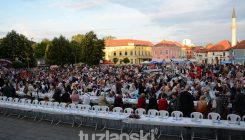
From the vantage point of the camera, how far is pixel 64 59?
227 feet

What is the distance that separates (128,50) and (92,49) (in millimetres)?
43774

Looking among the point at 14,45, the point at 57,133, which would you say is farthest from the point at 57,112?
the point at 14,45

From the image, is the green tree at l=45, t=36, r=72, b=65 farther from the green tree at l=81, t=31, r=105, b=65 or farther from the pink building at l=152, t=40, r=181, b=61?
the pink building at l=152, t=40, r=181, b=61

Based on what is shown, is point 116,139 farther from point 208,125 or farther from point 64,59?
point 64,59

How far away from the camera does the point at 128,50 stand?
110562mm

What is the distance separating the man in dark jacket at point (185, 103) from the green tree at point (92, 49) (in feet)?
184

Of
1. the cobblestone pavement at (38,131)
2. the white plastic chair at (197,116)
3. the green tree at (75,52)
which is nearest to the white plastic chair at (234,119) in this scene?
the cobblestone pavement at (38,131)

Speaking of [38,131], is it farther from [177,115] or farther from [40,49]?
[40,49]

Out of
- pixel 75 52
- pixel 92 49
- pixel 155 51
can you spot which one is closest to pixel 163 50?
pixel 155 51

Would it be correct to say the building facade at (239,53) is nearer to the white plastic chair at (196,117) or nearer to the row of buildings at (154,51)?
the row of buildings at (154,51)

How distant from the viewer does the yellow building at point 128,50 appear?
110750 millimetres

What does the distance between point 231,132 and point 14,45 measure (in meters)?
57.7

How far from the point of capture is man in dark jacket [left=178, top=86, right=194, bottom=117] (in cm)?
1168

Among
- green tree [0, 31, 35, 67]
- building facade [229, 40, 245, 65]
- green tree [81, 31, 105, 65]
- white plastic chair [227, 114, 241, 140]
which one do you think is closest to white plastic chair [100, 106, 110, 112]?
white plastic chair [227, 114, 241, 140]
